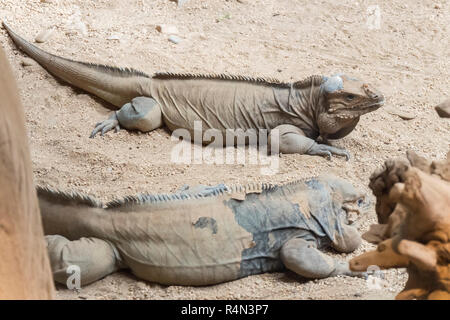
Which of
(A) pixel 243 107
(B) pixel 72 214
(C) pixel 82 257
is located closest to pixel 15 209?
(C) pixel 82 257

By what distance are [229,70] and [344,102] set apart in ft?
5.18

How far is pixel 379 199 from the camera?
3.48 meters

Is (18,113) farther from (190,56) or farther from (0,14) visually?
(0,14)

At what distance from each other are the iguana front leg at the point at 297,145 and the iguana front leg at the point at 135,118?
119cm

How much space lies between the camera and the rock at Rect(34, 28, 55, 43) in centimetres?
766

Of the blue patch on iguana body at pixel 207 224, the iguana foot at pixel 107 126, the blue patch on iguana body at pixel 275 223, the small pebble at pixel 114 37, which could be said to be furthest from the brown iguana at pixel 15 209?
the small pebble at pixel 114 37

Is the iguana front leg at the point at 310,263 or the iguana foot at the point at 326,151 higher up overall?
the iguana foot at the point at 326,151

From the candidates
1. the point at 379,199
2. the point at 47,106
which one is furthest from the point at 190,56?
the point at 379,199

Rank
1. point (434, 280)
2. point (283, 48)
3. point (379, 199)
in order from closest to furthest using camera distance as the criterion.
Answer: point (434, 280), point (379, 199), point (283, 48)

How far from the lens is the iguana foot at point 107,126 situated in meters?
6.50

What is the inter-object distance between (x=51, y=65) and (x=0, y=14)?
151cm

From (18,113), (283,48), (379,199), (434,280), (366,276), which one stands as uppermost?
(283,48)

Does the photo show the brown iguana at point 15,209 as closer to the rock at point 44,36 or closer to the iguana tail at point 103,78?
the iguana tail at point 103,78

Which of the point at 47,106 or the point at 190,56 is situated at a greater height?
the point at 190,56
